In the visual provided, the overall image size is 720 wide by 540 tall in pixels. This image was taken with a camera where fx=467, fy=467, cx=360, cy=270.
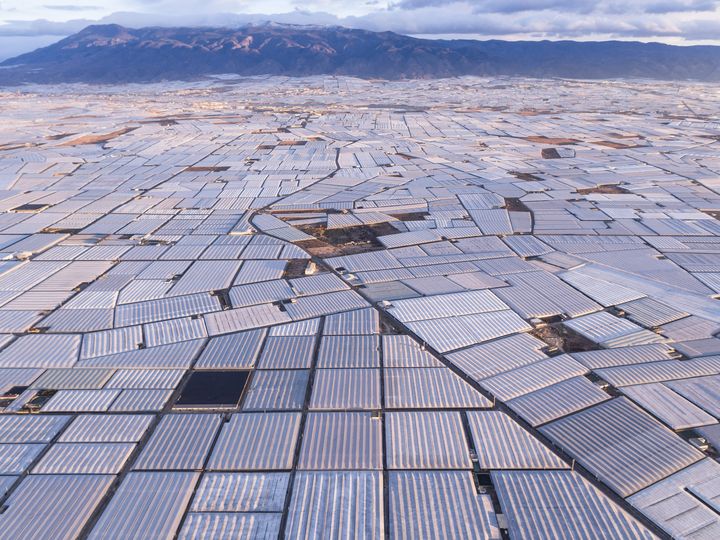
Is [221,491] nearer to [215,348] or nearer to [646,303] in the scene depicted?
[215,348]

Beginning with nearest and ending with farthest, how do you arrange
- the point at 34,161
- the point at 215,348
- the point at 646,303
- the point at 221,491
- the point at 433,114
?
the point at 221,491, the point at 215,348, the point at 646,303, the point at 34,161, the point at 433,114

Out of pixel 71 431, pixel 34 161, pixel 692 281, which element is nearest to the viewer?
pixel 71 431

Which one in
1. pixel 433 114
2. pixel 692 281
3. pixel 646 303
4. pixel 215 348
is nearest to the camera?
pixel 215 348

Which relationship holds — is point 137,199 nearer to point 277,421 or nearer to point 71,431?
point 71,431

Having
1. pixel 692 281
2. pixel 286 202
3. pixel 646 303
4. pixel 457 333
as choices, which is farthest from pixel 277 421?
pixel 286 202

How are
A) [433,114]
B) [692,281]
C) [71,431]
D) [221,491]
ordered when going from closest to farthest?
1. [221,491]
2. [71,431]
3. [692,281]
4. [433,114]

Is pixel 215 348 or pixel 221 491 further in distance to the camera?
pixel 215 348

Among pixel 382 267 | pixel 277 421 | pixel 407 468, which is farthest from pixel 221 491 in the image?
pixel 382 267

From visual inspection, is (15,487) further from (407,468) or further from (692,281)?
(692,281)

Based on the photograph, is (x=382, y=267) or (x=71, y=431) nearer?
(x=71, y=431)
